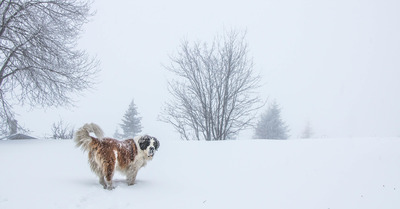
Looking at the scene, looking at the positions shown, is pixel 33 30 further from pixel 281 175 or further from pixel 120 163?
pixel 281 175

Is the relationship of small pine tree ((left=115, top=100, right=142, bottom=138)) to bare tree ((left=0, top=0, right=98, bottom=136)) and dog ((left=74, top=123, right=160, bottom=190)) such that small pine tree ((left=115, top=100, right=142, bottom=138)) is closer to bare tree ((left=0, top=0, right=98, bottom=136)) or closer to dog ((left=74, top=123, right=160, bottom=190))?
bare tree ((left=0, top=0, right=98, bottom=136))

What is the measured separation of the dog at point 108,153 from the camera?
5.32m

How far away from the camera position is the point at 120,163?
5.61m

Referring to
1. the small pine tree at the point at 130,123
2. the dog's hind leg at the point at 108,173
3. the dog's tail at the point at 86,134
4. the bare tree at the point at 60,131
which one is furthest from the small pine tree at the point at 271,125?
the dog's tail at the point at 86,134

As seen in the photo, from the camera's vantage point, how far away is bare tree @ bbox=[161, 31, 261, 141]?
15883 millimetres

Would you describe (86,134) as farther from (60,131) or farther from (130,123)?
(130,123)

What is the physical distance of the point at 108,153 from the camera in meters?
5.37

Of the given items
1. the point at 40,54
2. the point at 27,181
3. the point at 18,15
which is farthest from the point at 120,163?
the point at 18,15

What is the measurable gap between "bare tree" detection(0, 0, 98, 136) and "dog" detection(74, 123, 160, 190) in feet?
22.1

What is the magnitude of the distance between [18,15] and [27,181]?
26.9 ft

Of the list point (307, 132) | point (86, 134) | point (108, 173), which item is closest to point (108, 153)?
point (108, 173)

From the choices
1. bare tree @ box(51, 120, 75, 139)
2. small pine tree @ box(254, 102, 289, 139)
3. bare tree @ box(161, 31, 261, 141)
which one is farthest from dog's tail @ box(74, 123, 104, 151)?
small pine tree @ box(254, 102, 289, 139)

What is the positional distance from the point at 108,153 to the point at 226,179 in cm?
255

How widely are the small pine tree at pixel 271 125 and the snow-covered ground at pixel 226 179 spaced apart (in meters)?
21.3
